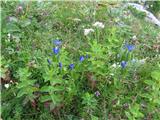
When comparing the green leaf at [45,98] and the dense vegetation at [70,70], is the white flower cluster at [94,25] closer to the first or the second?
Result: the dense vegetation at [70,70]

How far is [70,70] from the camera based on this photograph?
3172mm

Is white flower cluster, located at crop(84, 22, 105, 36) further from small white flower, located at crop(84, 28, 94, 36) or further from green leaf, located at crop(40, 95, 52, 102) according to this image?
green leaf, located at crop(40, 95, 52, 102)

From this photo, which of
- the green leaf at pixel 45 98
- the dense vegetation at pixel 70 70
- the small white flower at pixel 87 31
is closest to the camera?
the green leaf at pixel 45 98

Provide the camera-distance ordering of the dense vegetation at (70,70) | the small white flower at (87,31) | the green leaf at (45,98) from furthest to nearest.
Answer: the small white flower at (87,31) < the dense vegetation at (70,70) < the green leaf at (45,98)

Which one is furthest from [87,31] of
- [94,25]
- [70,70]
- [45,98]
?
[45,98]

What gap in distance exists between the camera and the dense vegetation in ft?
10.0

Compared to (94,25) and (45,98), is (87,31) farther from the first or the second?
(45,98)

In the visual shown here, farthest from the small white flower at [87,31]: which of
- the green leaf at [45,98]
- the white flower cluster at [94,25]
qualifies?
the green leaf at [45,98]

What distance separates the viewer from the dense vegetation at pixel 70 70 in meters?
3.05

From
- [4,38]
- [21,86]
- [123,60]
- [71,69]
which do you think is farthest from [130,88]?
[4,38]

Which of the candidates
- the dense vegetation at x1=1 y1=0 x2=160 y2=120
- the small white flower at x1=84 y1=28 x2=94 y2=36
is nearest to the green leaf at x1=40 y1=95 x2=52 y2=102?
the dense vegetation at x1=1 y1=0 x2=160 y2=120

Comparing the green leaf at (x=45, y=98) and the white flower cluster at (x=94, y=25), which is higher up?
the white flower cluster at (x=94, y=25)

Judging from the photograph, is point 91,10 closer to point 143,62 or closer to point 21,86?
point 143,62

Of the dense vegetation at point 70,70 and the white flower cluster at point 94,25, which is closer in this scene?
the dense vegetation at point 70,70
